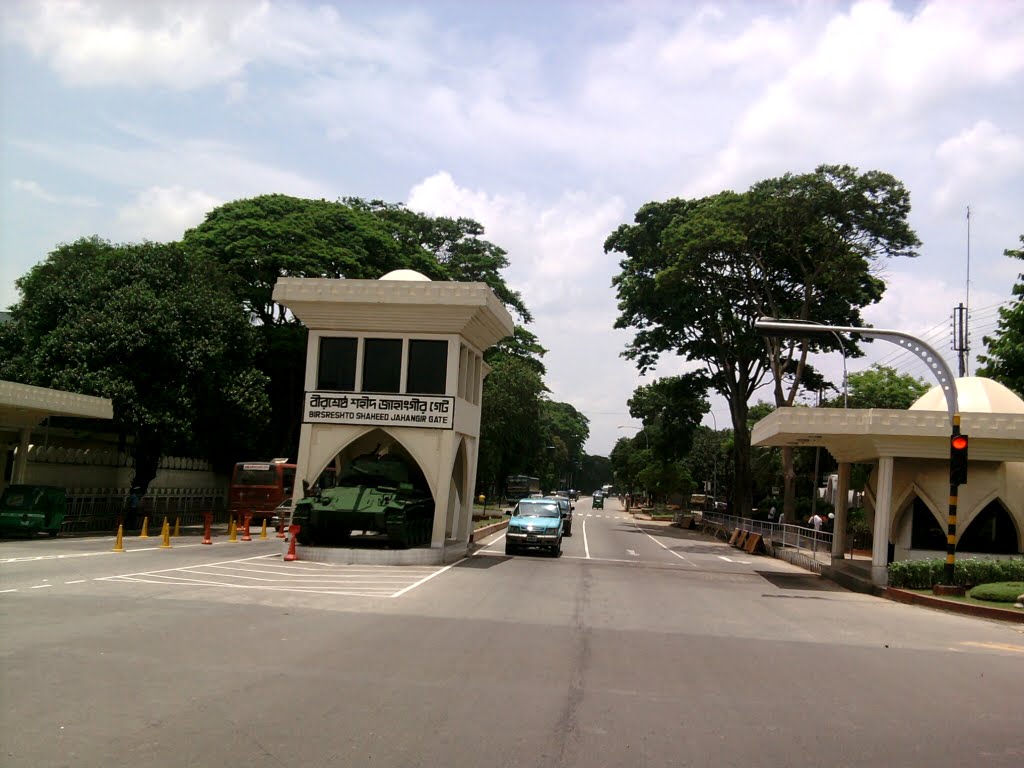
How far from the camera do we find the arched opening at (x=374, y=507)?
21.9 meters

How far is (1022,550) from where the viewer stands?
76.1ft

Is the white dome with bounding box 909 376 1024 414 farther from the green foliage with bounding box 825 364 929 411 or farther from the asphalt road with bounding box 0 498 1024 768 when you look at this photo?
the green foliage with bounding box 825 364 929 411

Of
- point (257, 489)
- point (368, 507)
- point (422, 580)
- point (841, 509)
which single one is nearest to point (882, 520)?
point (841, 509)

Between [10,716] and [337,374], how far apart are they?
18.2 metres

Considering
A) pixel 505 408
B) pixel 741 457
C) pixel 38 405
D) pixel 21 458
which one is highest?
pixel 505 408

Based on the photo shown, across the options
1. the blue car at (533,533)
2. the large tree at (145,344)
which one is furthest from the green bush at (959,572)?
the large tree at (145,344)

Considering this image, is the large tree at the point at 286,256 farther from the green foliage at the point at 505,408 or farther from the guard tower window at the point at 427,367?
Answer: the guard tower window at the point at 427,367

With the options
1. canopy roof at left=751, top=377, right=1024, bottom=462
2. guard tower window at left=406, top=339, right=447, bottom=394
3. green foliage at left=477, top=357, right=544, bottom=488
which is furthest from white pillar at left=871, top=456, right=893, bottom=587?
green foliage at left=477, top=357, right=544, bottom=488

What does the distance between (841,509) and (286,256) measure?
2689 centimetres

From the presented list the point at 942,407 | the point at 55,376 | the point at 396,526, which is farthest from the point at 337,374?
the point at 942,407

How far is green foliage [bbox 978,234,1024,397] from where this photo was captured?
1229 inches

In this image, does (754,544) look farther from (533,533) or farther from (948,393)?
(948,393)

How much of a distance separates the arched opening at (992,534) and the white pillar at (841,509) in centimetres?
432

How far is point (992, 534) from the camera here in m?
23.5
